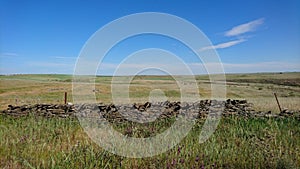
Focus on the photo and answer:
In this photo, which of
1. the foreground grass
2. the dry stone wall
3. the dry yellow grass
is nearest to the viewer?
the foreground grass

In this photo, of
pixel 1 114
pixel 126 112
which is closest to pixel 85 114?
pixel 126 112

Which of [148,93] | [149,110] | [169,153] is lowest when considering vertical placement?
[148,93]

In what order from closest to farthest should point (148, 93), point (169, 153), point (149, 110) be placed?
1. point (169, 153)
2. point (149, 110)
3. point (148, 93)

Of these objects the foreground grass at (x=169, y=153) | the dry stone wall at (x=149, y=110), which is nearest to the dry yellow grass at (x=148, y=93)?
the dry stone wall at (x=149, y=110)

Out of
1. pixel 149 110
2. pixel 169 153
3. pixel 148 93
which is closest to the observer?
pixel 169 153

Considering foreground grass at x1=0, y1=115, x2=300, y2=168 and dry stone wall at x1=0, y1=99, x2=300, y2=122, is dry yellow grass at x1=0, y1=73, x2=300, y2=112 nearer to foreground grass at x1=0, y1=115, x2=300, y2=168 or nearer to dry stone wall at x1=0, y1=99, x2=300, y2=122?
dry stone wall at x1=0, y1=99, x2=300, y2=122

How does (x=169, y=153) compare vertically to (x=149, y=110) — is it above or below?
below

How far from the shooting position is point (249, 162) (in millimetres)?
5273

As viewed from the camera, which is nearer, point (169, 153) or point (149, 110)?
point (169, 153)

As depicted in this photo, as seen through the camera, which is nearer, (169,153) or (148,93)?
(169,153)

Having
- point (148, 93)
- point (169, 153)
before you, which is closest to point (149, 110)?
point (169, 153)

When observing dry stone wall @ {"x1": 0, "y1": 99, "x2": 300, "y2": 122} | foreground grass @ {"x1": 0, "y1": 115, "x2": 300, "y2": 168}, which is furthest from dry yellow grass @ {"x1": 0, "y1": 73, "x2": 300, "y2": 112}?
foreground grass @ {"x1": 0, "y1": 115, "x2": 300, "y2": 168}

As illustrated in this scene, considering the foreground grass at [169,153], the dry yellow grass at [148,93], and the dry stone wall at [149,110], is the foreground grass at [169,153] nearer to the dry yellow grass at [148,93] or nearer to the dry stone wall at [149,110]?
the dry stone wall at [149,110]

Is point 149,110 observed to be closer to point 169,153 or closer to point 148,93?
point 169,153
